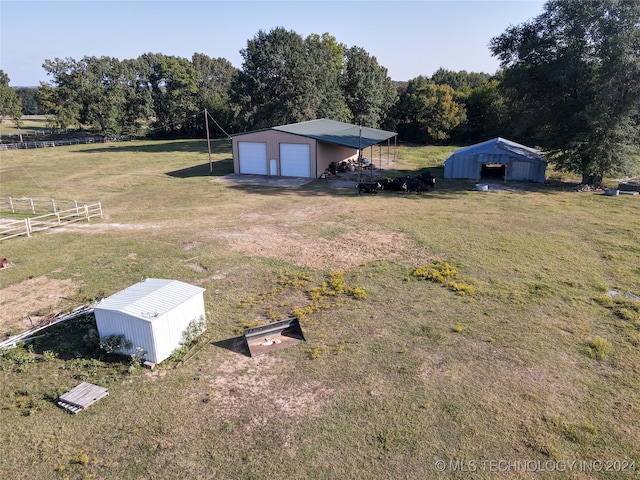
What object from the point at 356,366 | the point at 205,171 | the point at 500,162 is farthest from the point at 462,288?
the point at 205,171

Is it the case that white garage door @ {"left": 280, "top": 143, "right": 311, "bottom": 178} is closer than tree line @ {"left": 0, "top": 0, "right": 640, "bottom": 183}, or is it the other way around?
tree line @ {"left": 0, "top": 0, "right": 640, "bottom": 183}

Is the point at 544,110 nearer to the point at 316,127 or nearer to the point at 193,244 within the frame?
the point at 316,127

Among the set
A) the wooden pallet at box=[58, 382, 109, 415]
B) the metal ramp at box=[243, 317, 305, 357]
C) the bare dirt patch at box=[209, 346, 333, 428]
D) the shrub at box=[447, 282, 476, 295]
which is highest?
the shrub at box=[447, 282, 476, 295]

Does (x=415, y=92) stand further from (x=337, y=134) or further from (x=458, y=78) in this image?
(x=337, y=134)

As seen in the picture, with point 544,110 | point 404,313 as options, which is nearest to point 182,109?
point 544,110

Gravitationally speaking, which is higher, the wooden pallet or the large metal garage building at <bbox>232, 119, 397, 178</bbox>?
the large metal garage building at <bbox>232, 119, 397, 178</bbox>

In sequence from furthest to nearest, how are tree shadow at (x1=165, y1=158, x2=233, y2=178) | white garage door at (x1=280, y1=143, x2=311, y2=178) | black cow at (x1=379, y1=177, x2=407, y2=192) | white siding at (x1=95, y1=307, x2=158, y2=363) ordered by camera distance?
tree shadow at (x1=165, y1=158, x2=233, y2=178), white garage door at (x1=280, y1=143, x2=311, y2=178), black cow at (x1=379, y1=177, x2=407, y2=192), white siding at (x1=95, y1=307, x2=158, y2=363)

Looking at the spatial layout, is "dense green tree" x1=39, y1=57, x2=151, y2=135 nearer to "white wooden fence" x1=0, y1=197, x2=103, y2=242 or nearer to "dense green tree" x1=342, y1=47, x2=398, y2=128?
"dense green tree" x1=342, y1=47, x2=398, y2=128

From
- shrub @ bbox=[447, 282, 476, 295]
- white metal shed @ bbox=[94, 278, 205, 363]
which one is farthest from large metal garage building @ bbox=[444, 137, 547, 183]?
white metal shed @ bbox=[94, 278, 205, 363]
